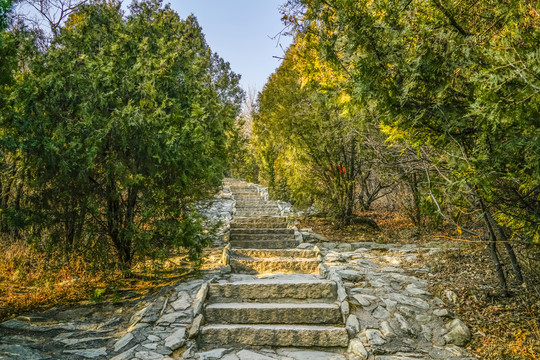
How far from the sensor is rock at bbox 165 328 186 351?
3955 millimetres

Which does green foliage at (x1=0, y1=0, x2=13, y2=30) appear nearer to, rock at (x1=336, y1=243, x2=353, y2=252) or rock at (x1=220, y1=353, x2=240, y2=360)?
rock at (x1=220, y1=353, x2=240, y2=360)

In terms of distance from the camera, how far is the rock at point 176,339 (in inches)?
156

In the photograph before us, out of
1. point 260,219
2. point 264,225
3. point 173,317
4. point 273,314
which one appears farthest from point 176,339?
point 260,219

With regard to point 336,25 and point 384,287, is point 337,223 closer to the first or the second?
point 384,287

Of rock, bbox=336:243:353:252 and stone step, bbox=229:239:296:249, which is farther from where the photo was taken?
stone step, bbox=229:239:296:249

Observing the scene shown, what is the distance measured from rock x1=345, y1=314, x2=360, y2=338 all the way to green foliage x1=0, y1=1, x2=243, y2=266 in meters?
2.41

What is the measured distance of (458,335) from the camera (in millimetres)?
3988

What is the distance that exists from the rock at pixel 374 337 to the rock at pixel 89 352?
309 cm

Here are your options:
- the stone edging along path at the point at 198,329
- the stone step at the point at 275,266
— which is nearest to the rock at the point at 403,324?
the stone edging along path at the point at 198,329

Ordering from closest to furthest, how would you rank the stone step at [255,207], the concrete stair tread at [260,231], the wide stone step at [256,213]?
the concrete stair tread at [260,231] < the wide stone step at [256,213] < the stone step at [255,207]

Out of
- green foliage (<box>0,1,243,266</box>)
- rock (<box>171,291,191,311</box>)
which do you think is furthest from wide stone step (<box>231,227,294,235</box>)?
rock (<box>171,291,191,311</box>)

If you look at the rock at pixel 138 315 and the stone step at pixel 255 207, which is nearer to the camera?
the rock at pixel 138 315

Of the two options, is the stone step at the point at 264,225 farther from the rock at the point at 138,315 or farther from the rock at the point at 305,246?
the rock at the point at 138,315

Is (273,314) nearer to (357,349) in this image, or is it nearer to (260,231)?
(357,349)
